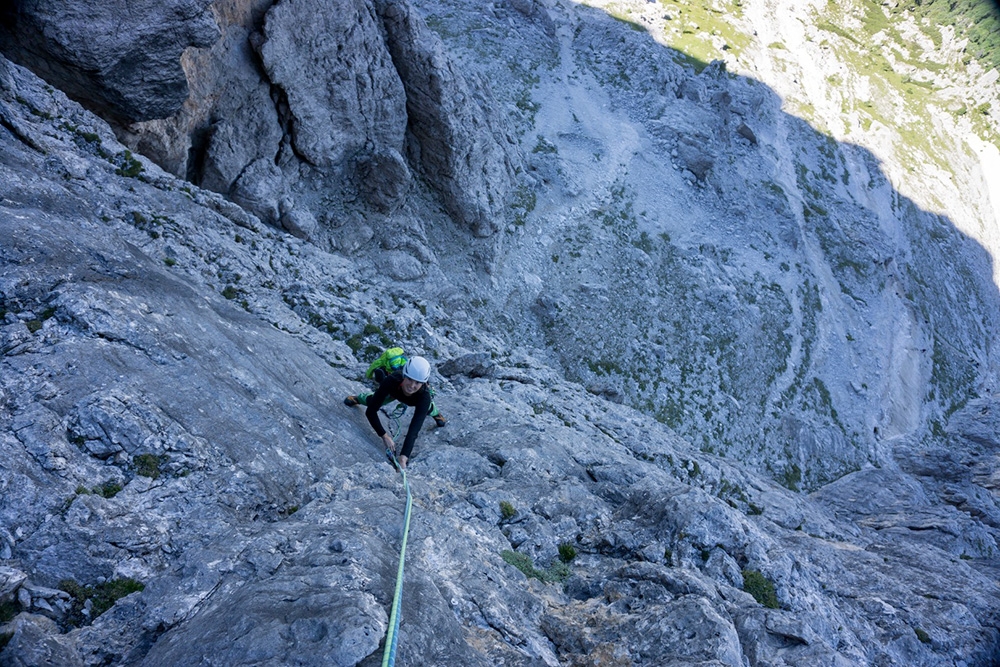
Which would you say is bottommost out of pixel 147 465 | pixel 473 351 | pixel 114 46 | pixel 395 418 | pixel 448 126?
pixel 473 351

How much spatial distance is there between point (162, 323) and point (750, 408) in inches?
1526

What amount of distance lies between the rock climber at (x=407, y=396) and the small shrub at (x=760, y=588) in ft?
26.1

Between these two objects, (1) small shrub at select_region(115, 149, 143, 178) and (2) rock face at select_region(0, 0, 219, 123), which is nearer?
(2) rock face at select_region(0, 0, 219, 123)

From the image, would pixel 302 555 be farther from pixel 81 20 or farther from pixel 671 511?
pixel 81 20

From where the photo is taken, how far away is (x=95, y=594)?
6.78m

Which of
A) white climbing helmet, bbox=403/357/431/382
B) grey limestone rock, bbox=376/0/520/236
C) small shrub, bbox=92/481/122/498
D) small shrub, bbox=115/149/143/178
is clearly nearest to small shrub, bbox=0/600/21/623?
small shrub, bbox=92/481/122/498

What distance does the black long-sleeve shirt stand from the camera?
41.1 feet

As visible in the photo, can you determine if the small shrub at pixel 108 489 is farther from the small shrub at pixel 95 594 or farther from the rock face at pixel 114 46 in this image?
the rock face at pixel 114 46

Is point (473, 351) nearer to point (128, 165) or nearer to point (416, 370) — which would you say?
point (416, 370)

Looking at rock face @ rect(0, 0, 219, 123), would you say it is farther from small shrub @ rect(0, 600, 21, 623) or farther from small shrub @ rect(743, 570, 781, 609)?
small shrub @ rect(743, 570, 781, 609)

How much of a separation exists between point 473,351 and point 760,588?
1655cm

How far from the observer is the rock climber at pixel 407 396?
11891mm

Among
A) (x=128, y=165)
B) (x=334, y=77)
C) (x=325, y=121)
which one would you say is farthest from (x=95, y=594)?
(x=334, y=77)

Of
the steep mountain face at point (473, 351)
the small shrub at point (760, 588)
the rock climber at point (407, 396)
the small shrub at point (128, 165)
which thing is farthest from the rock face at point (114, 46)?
the small shrub at point (760, 588)
